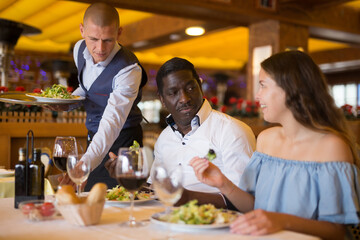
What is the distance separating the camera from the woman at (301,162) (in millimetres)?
1442

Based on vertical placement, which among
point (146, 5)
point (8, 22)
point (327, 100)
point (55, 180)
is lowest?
point (55, 180)

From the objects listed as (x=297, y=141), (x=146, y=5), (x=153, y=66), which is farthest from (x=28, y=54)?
(x=297, y=141)

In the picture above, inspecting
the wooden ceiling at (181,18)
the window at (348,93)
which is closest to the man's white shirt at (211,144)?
the wooden ceiling at (181,18)

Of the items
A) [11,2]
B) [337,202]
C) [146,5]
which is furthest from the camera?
[11,2]

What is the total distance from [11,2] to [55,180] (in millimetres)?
5940

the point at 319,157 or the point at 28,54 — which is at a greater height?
the point at 28,54

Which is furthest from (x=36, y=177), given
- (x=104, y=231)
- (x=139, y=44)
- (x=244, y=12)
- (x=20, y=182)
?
(x=139, y=44)

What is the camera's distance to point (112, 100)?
242 centimetres

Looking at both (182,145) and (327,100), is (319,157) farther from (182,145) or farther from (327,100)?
(182,145)

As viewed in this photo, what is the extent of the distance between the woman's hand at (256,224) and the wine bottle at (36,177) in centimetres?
74

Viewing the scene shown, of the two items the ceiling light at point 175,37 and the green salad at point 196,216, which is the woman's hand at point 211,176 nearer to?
the green salad at point 196,216

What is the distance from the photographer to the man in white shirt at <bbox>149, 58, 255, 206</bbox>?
208cm

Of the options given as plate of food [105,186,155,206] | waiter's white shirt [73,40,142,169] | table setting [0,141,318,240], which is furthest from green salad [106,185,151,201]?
waiter's white shirt [73,40,142,169]

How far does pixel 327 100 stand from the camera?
1541mm
